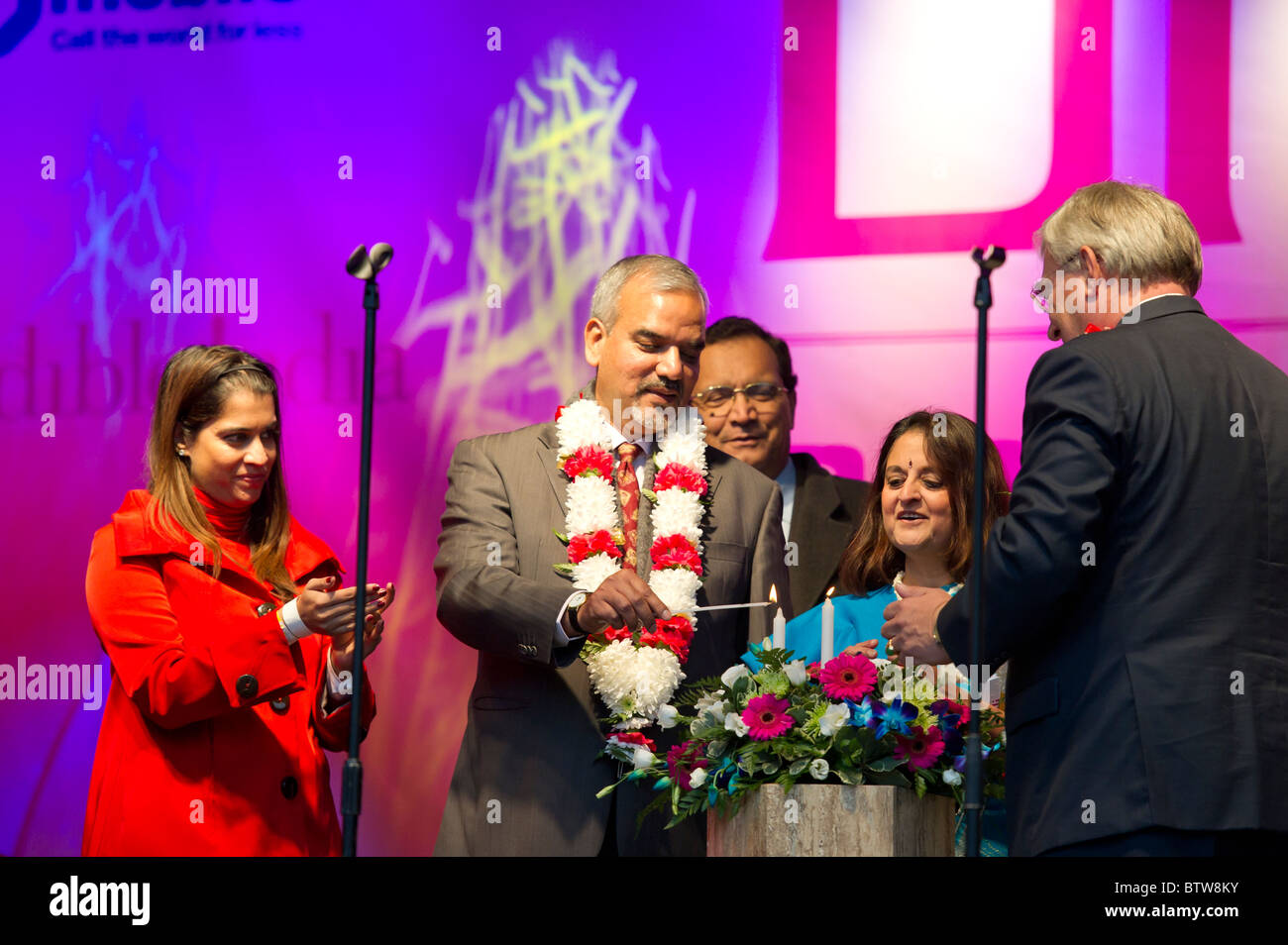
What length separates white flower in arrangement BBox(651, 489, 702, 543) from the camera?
389cm

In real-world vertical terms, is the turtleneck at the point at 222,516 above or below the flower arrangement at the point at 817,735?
above

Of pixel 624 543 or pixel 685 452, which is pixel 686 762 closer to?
pixel 624 543

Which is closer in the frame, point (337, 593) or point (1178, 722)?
point (1178, 722)

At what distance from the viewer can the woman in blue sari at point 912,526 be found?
417cm

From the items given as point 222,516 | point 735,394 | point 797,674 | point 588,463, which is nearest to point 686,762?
point 797,674

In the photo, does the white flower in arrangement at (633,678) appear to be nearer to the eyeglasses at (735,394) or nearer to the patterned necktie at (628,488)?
the patterned necktie at (628,488)

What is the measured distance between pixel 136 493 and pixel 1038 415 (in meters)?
2.24

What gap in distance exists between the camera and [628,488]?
4039mm

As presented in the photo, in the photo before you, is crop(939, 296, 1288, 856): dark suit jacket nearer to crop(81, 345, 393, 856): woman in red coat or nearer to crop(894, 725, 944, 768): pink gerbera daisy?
crop(894, 725, 944, 768): pink gerbera daisy

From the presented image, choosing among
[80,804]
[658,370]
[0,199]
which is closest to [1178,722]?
[658,370]

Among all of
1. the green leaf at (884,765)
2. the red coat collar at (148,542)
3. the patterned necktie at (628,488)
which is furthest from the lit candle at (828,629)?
the red coat collar at (148,542)

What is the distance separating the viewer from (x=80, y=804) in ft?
19.1
